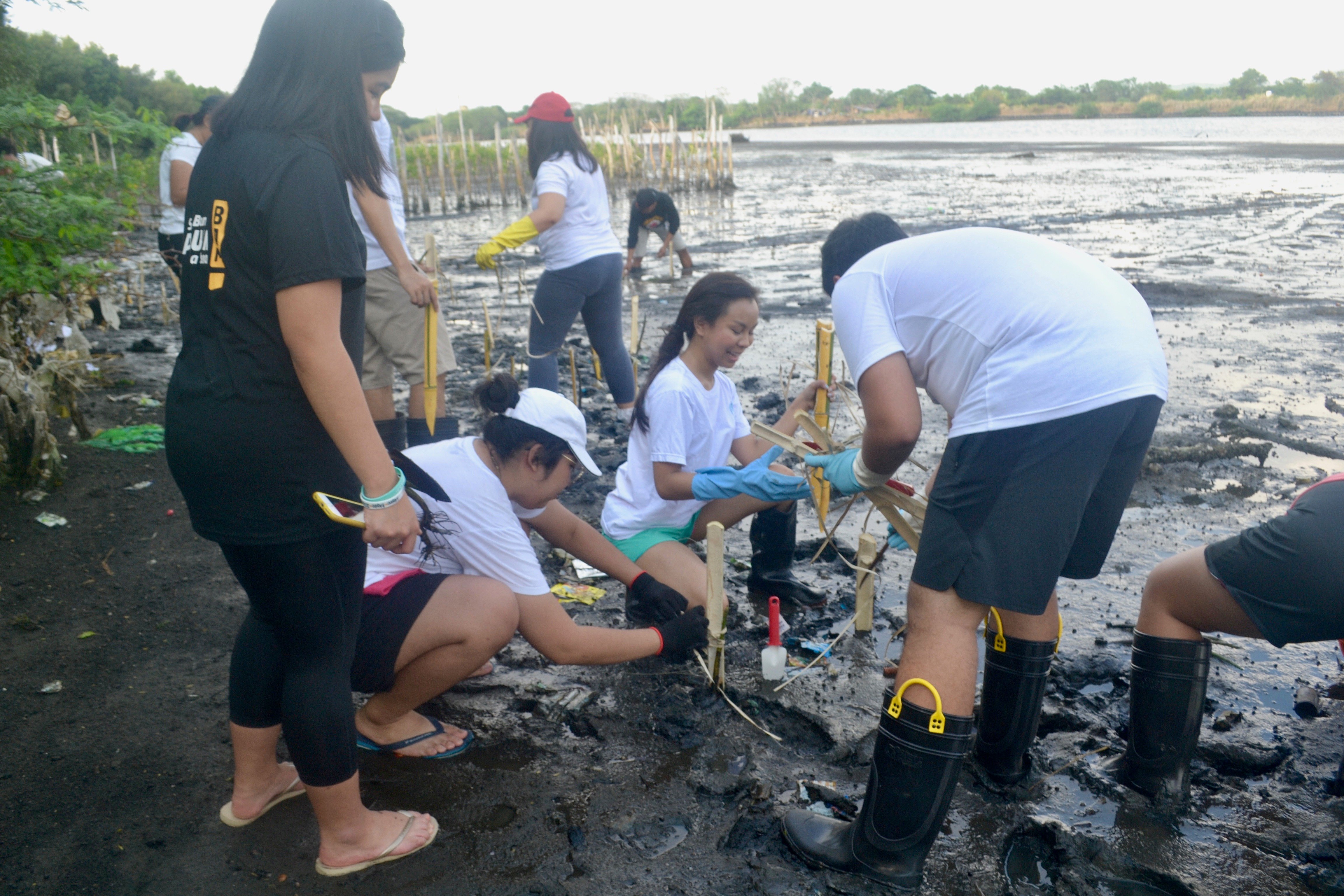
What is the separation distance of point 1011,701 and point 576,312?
3471 millimetres

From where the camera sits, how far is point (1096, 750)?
2561 millimetres

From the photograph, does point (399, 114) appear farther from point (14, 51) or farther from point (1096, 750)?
point (1096, 750)

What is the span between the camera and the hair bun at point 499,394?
8.13ft

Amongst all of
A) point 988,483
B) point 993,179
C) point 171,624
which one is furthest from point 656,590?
point 993,179

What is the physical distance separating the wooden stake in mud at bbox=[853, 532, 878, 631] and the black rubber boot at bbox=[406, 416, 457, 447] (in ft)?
7.67

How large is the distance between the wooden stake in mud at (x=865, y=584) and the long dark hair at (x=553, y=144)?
2.78 m

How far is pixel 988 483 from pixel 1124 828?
1083mm

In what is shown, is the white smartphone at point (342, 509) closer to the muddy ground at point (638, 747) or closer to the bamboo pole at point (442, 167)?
the muddy ground at point (638, 747)

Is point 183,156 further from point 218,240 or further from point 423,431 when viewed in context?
point 218,240

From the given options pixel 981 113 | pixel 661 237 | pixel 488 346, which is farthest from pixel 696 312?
pixel 981 113

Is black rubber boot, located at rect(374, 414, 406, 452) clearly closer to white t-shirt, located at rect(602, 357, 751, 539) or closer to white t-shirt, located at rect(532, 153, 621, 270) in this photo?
white t-shirt, located at rect(532, 153, 621, 270)

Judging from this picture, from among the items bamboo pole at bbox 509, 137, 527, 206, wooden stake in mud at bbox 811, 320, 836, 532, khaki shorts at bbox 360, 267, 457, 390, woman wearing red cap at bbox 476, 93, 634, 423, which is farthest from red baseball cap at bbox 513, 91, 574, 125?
bamboo pole at bbox 509, 137, 527, 206

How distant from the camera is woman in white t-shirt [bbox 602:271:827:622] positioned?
316 cm

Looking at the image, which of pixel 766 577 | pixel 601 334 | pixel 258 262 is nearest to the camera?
pixel 258 262
